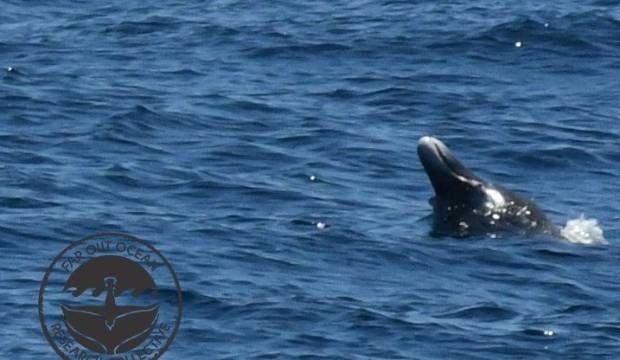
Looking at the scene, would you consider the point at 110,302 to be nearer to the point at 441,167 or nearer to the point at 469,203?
the point at 441,167

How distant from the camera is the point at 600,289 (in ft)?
68.4

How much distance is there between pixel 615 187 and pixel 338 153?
3649 millimetres

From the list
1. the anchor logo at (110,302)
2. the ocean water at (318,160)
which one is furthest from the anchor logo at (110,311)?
the ocean water at (318,160)

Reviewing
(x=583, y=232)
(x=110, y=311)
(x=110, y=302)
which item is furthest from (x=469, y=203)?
(x=110, y=311)

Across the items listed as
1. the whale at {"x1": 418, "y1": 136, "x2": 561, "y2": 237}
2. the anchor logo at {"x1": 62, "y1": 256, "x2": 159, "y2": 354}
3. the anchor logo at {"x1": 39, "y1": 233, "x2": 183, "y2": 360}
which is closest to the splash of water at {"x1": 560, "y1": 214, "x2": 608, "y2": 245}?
the whale at {"x1": 418, "y1": 136, "x2": 561, "y2": 237}

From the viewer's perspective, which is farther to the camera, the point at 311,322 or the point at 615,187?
the point at 615,187

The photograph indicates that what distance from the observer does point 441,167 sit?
23.3 metres

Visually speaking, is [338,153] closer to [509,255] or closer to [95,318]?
[509,255]

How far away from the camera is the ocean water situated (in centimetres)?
1938

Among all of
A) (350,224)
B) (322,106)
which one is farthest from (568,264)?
(322,106)

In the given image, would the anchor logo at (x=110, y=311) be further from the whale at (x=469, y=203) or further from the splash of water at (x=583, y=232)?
the splash of water at (x=583, y=232)

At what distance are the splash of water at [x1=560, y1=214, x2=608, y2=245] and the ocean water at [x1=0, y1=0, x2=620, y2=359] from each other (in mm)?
210

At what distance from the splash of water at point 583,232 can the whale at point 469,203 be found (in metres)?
0.17

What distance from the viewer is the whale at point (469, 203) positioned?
23.2m
